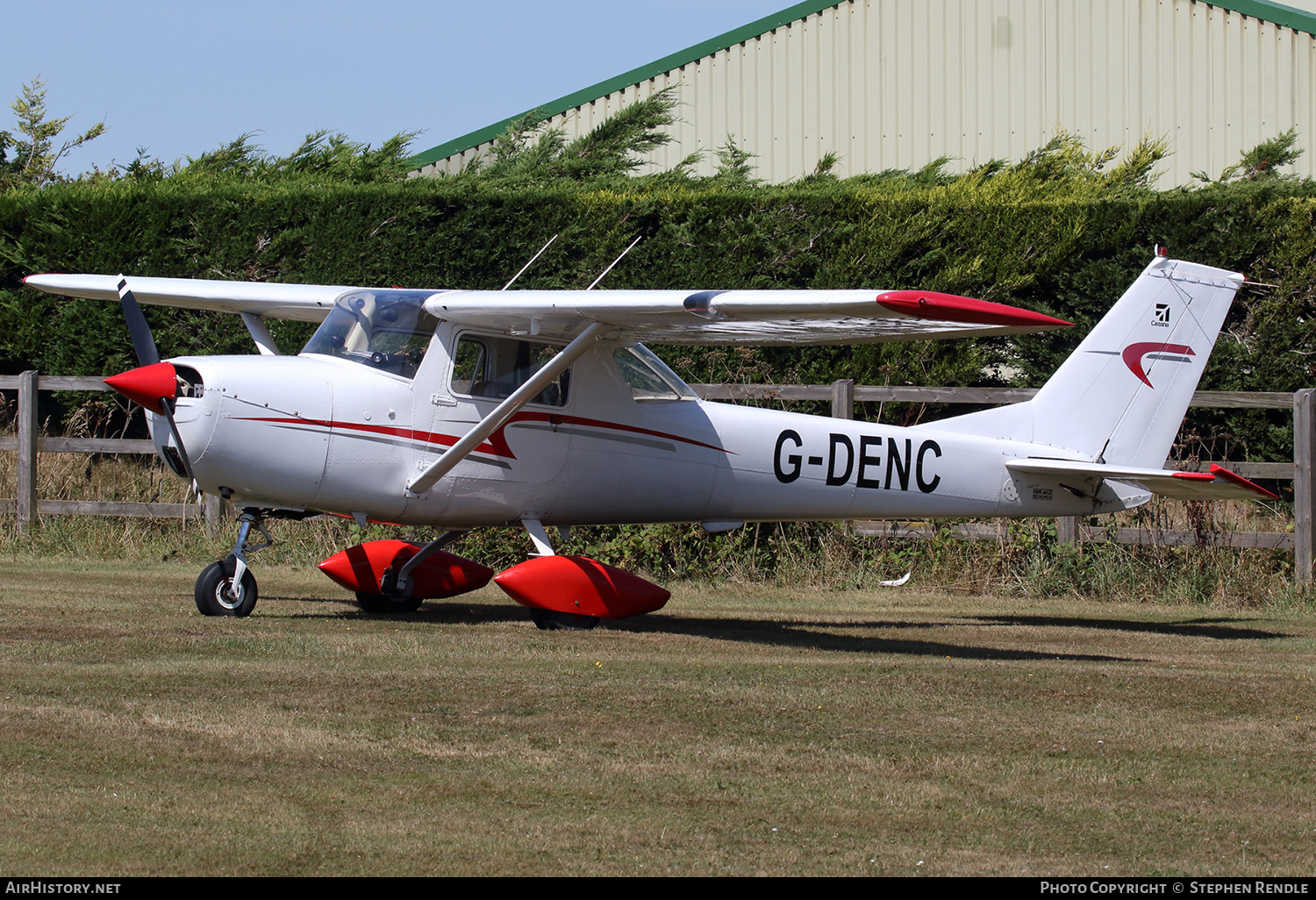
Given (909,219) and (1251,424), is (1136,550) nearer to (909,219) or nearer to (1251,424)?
(1251,424)

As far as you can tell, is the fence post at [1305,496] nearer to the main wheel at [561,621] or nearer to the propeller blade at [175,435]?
the main wheel at [561,621]

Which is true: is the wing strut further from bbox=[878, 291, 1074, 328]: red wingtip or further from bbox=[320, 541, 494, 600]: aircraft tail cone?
bbox=[878, 291, 1074, 328]: red wingtip

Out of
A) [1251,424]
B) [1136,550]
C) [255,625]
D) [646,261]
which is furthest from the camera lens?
[646,261]

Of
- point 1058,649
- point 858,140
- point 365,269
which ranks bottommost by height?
point 1058,649

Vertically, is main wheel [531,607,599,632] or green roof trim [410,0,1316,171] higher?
green roof trim [410,0,1316,171]

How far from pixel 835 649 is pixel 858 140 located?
12.8m

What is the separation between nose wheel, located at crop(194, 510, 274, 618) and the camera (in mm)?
8523

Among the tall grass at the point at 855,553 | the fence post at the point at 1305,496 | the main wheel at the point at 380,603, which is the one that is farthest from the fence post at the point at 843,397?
the main wheel at the point at 380,603

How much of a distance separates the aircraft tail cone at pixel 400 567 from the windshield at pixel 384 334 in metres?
1.64

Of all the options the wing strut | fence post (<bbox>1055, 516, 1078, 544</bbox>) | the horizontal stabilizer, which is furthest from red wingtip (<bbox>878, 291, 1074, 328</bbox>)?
fence post (<bbox>1055, 516, 1078, 544</bbox>)

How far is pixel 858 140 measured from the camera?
19625mm

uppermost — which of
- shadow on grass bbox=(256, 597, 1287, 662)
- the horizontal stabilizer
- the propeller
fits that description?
the propeller

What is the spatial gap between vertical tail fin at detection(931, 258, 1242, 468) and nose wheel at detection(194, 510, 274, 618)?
5.16 metres
